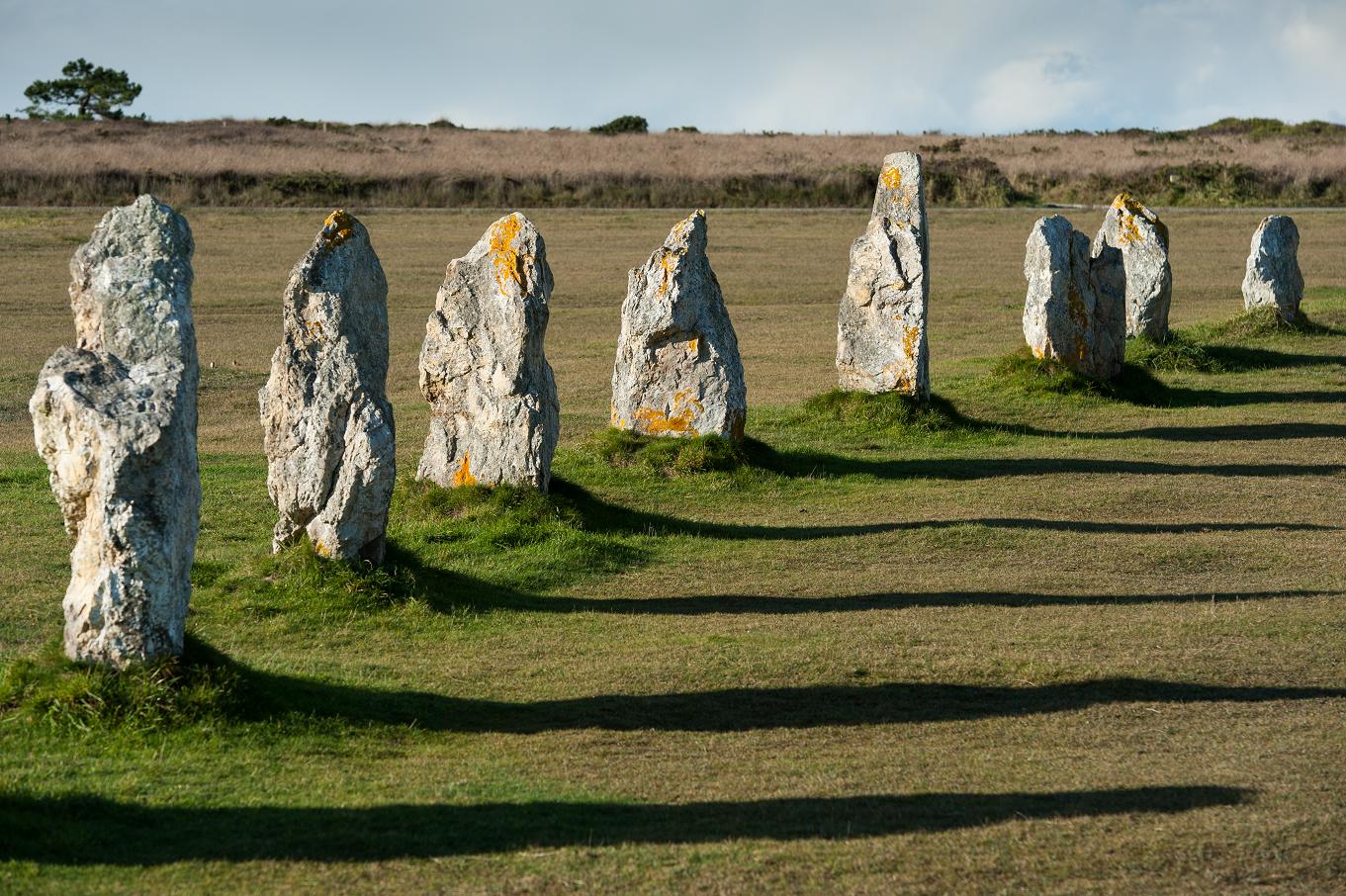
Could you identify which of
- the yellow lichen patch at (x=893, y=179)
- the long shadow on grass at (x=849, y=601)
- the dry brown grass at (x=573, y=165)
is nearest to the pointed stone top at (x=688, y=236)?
the yellow lichen patch at (x=893, y=179)

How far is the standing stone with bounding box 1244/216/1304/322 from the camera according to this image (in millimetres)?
27781

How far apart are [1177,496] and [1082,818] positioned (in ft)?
31.0

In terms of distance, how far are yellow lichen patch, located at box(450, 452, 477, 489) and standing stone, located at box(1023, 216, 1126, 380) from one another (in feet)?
33.9

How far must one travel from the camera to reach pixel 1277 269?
91.3 feet

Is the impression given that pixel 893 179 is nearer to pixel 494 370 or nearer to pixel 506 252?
pixel 506 252

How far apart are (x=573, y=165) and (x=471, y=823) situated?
174ft

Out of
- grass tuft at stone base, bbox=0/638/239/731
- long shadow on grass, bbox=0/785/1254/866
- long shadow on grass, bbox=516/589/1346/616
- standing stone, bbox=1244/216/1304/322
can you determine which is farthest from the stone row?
standing stone, bbox=1244/216/1304/322

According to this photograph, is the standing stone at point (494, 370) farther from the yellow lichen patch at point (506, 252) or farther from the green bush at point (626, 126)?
the green bush at point (626, 126)

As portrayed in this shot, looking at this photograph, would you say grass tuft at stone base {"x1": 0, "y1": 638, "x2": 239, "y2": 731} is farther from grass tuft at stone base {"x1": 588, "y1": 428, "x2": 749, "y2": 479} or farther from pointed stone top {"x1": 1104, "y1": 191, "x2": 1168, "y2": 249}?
pointed stone top {"x1": 1104, "y1": 191, "x2": 1168, "y2": 249}

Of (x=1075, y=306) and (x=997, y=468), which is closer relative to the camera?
(x=997, y=468)

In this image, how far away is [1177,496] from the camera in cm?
1655

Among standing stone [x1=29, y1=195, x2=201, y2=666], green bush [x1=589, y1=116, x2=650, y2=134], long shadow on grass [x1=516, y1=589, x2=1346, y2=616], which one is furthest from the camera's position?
green bush [x1=589, y1=116, x2=650, y2=134]

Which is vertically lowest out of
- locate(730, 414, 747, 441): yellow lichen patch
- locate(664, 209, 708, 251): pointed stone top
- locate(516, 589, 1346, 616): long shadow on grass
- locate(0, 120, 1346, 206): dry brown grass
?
locate(516, 589, 1346, 616): long shadow on grass

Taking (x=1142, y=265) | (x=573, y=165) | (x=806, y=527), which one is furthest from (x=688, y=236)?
(x=573, y=165)
